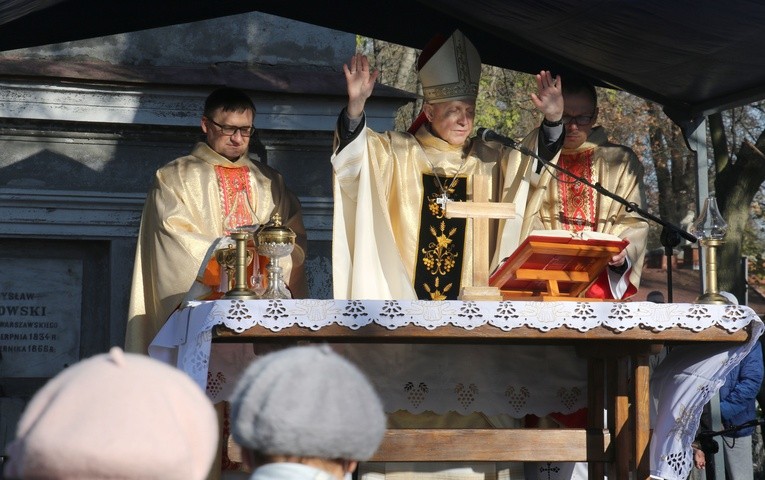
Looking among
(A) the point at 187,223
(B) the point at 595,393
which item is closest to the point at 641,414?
(B) the point at 595,393

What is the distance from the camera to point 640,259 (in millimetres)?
6414

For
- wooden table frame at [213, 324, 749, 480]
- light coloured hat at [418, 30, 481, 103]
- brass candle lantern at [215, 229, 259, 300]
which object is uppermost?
light coloured hat at [418, 30, 481, 103]

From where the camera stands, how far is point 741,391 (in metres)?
8.21

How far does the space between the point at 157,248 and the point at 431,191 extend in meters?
1.40

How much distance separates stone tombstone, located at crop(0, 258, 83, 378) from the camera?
324 inches

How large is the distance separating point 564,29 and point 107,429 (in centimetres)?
478

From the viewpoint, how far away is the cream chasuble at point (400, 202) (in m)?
6.06

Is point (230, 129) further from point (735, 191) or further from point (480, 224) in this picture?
point (735, 191)

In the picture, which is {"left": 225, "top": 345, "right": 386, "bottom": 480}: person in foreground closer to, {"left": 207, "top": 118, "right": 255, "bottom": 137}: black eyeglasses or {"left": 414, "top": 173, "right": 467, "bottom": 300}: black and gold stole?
{"left": 414, "top": 173, "right": 467, "bottom": 300}: black and gold stole

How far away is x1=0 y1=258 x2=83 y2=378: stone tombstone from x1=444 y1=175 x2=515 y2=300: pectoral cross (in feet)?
11.8

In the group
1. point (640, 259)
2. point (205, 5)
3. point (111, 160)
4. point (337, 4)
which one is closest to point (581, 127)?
point (640, 259)

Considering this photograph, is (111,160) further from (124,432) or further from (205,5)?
(124,432)

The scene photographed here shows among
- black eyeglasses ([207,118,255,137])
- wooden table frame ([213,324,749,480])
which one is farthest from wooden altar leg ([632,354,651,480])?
black eyeglasses ([207,118,255,137])

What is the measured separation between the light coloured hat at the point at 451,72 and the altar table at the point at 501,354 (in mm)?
1325
